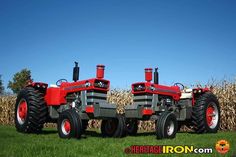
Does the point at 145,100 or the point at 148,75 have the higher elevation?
the point at 148,75

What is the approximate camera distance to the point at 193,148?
6.49 metres

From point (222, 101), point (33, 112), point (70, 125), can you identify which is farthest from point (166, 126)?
point (222, 101)

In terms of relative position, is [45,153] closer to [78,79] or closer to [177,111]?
[78,79]

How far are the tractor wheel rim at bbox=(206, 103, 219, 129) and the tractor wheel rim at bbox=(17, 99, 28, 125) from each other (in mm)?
6472

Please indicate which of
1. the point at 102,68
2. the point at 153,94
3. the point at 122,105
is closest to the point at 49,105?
the point at 102,68

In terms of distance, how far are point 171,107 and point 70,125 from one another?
3.81 meters

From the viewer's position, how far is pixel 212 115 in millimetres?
12117

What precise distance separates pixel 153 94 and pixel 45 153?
17.0 ft

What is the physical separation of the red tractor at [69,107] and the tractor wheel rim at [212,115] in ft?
11.8

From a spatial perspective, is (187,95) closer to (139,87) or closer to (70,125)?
(139,87)

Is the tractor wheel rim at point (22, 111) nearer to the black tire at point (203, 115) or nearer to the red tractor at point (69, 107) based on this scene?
the red tractor at point (69, 107)

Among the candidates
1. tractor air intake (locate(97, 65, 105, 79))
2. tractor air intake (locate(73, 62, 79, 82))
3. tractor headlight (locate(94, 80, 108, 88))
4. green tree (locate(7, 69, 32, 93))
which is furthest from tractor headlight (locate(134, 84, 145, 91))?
green tree (locate(7, 69, 32, 93))

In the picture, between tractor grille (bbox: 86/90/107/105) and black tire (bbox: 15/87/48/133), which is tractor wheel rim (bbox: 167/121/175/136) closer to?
tractor grille (bbox: 86/90/107/105)

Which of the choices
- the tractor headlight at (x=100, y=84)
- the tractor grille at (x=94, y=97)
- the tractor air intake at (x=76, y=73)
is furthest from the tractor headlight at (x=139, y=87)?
the tractor air intake at (x=76, y=73)
